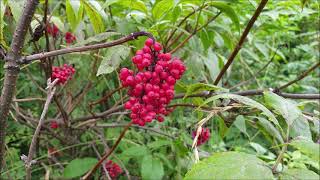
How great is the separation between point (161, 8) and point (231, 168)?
0.85 metres

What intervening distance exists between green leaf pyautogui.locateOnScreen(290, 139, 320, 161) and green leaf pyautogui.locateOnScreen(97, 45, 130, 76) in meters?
0.53

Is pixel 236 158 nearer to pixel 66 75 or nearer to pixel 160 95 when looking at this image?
pixel 160 95

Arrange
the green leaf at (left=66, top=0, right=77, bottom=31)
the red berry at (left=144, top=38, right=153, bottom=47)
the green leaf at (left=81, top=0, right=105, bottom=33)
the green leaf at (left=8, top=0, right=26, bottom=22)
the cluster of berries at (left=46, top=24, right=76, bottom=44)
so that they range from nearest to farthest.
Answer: the red berry at (left=144, top=38, right=153, bottom=47), the green leaf at (left=8, top=0, right=26, bottom=22), the green leaf at (left=81, top=0, right=105, bottom=33), the green leaf at (left=66, top=0, right=77, bottom=31), the cluster of berries at (left=46, top=24, right=76, bottom=44)

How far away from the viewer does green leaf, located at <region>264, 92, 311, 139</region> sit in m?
0.86

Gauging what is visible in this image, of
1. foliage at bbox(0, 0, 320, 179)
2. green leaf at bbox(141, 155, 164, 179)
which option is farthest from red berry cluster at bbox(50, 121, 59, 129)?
green leaf at bbox(141, 155, 164, 179)

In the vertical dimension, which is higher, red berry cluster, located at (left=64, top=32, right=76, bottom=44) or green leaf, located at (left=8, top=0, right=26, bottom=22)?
green leaf, located at (left=8, top=0, right=26, bottom=22)

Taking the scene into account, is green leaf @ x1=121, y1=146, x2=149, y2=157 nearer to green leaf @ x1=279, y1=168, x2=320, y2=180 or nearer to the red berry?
the red berry

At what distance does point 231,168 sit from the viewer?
24.7 inches

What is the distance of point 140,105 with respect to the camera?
1.12m

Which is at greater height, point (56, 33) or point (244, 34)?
point (56, 33)

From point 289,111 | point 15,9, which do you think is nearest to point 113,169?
point 15,9

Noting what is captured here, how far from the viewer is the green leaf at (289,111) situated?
2.83ft

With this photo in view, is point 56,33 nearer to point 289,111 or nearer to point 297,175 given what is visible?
point 289,111

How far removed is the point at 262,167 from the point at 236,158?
43mm
